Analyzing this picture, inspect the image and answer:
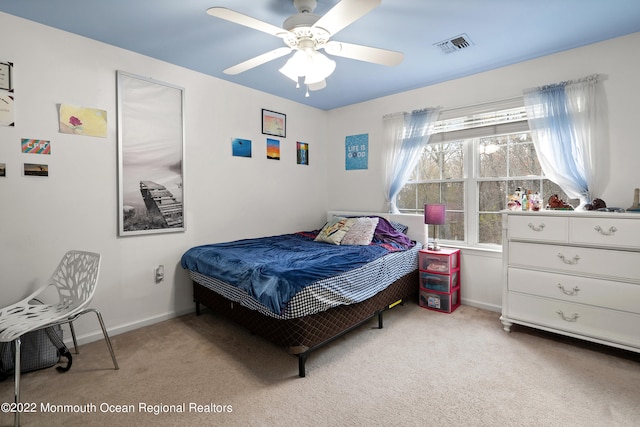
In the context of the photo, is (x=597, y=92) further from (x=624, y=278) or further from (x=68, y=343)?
(x=68, y=343)

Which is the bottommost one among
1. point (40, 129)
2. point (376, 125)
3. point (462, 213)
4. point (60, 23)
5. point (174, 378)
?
point (174, 378)

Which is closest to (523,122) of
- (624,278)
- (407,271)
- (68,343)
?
(624,278)

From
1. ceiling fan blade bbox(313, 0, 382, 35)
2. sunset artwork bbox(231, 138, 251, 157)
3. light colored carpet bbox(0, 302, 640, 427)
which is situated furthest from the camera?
sunset artwork bbox(231, 138, 251, 157)

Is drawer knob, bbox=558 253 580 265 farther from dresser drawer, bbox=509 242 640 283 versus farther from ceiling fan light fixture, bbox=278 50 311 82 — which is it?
ceiling fan light fixture, bbox=278 50 311 82

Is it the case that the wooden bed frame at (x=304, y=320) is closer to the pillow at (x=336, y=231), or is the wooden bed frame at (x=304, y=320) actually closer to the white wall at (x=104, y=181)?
the white wall at (x=104, y=181)

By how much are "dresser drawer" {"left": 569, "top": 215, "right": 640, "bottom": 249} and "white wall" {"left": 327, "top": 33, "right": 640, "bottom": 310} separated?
0.53 meters

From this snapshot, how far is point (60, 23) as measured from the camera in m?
2.31

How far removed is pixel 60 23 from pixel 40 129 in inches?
31.9

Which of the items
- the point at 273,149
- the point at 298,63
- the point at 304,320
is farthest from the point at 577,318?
the point at 273,149

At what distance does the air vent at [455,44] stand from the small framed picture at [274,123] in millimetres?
2030

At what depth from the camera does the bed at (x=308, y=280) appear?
2.05 m

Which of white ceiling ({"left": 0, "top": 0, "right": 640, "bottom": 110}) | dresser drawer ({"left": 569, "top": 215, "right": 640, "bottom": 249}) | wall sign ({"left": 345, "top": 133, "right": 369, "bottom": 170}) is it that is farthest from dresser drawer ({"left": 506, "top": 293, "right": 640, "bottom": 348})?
wall sign ({"left": 345, "top": 133, "right": 369, "bottom": 170})

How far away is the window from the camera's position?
10.1ft

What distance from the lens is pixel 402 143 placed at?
147 inches
